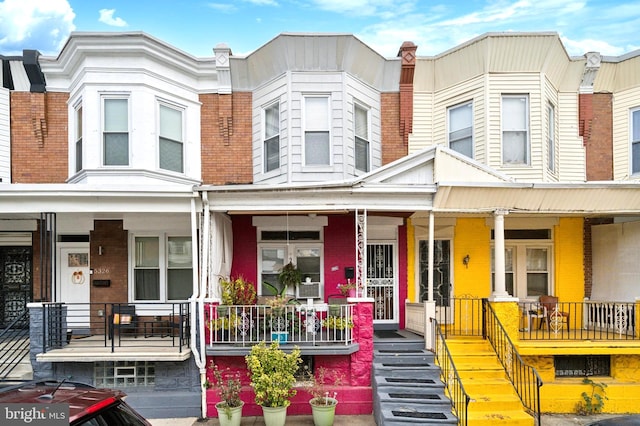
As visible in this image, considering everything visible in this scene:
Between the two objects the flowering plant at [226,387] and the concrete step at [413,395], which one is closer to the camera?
the concrete step at [413,395]

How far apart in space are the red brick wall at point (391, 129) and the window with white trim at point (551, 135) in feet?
12.8

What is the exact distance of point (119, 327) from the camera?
29.9 ft

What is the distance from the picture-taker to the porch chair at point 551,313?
1024 centimetres

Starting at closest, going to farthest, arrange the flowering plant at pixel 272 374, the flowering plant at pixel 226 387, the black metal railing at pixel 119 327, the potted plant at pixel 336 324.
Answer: the flowering plant at pixel 272 374 < the flowering plant at pixel 226 387 < the potted plant at pixel 336 324 < the black metal railing at pixel 119 327

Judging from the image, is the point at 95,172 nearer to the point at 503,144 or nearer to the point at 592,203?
the point at 503,144

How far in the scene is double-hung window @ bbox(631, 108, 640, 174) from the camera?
11.5 metres

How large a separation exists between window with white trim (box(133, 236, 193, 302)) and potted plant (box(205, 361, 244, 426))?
301 cm

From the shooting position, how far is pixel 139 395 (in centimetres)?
859

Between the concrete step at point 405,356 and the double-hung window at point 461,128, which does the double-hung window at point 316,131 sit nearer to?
the double-hung window at point 461,128

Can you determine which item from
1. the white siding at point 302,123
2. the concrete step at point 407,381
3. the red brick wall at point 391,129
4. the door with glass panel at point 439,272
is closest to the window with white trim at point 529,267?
the door with glass panel at point 439,272

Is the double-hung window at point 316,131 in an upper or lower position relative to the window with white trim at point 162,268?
upper

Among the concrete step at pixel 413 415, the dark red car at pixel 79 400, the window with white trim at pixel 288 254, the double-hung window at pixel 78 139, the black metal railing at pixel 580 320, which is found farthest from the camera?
the window with white trim at pixel 288 254

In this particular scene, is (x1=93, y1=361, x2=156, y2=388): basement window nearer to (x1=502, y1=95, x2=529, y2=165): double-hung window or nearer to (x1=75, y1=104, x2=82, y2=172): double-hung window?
(x1=75, y1=104, x2=82, y2=172): double-hung window

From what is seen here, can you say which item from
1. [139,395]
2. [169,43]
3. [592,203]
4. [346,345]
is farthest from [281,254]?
[592,203]
